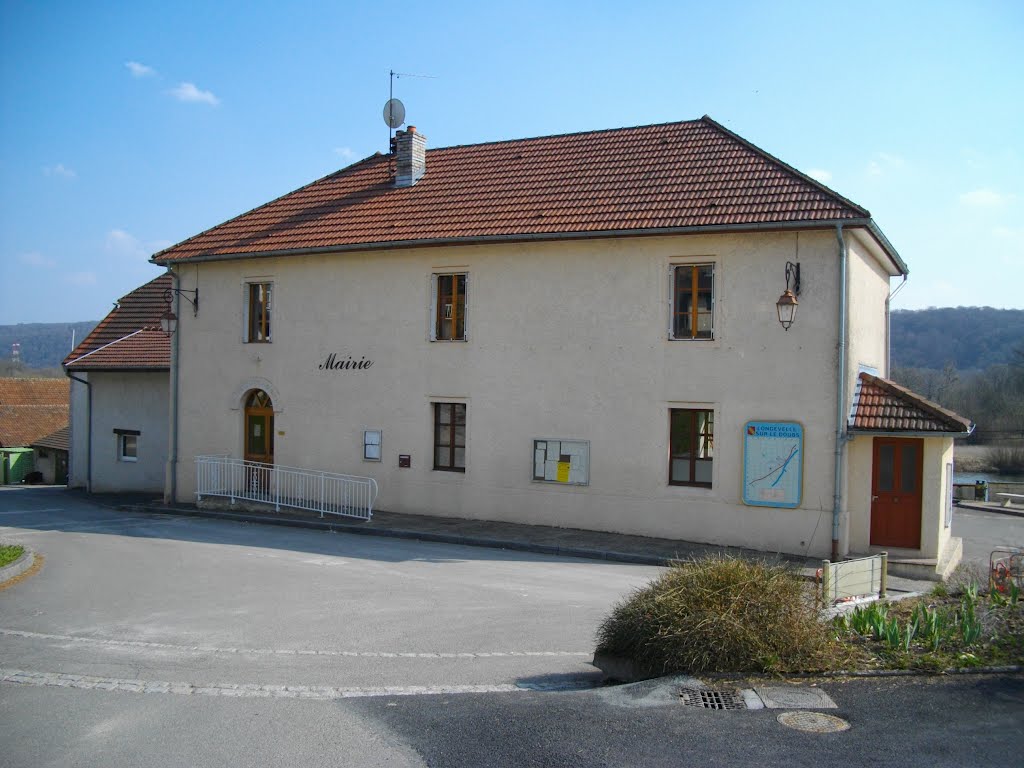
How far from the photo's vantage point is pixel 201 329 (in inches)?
834

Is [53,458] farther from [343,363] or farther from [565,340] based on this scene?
[565,340]

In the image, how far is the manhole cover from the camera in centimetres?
609

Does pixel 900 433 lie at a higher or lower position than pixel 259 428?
higher

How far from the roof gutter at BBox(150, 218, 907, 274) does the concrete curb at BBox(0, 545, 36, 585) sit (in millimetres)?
8483

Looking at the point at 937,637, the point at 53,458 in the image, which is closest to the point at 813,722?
the point at 937,637

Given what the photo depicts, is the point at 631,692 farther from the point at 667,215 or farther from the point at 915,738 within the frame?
the point at 667,215

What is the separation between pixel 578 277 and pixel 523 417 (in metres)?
2.89

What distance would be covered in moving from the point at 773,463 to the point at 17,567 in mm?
11656

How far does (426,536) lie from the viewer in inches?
642

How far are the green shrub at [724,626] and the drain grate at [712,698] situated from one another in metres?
0.29

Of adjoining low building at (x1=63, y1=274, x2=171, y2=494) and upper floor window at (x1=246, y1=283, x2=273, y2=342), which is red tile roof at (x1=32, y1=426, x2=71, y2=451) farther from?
upper floor window at (x1=246, y1=283, x2=273, y2=342)

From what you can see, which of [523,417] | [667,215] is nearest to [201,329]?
[523,417]

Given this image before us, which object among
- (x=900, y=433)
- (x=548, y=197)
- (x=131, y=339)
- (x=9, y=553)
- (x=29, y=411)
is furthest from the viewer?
(x=29, y=411)

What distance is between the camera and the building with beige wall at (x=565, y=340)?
15.2 meters
